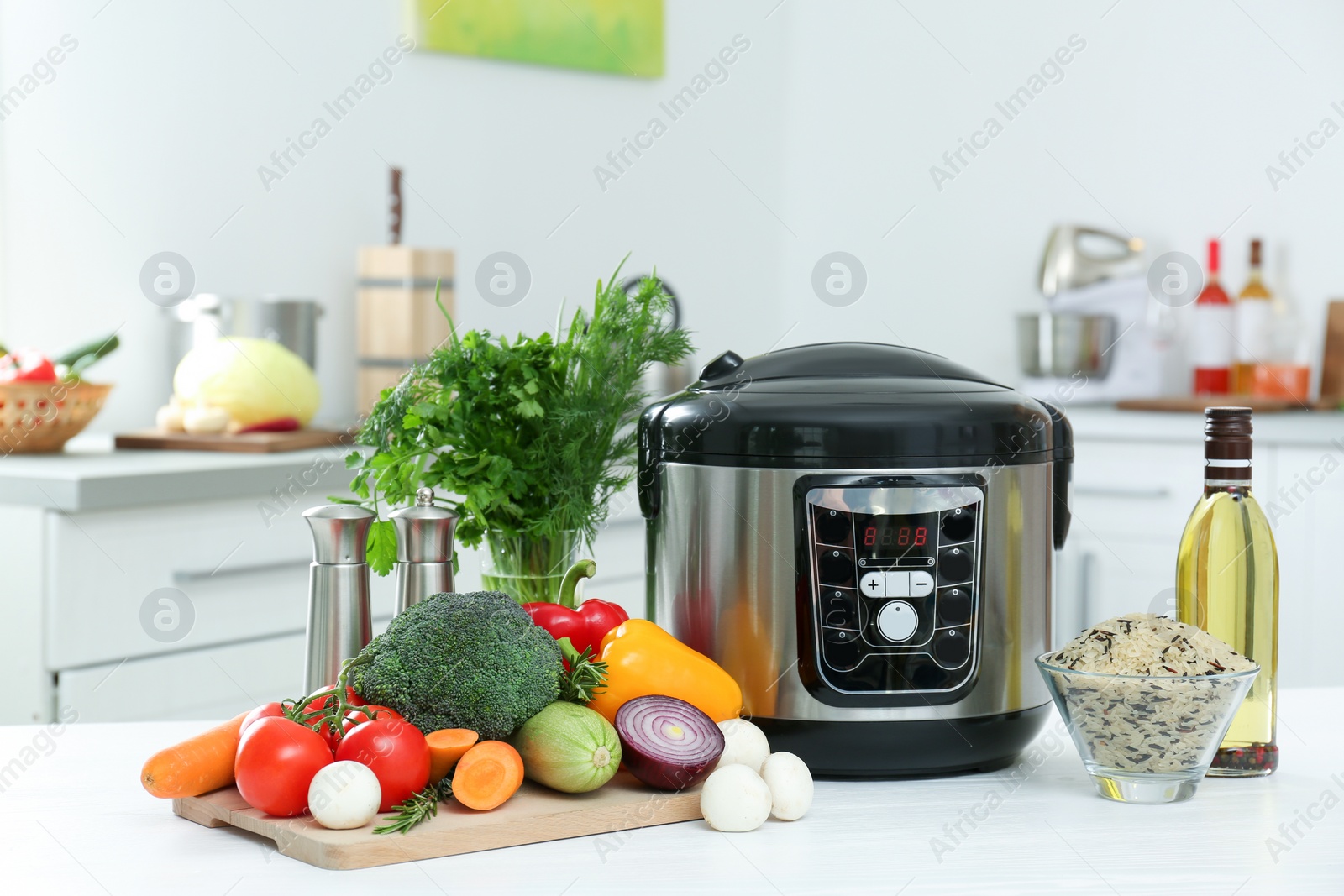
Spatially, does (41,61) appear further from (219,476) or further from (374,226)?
(219,476)

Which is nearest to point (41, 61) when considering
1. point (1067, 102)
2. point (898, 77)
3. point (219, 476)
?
point (219, 476)

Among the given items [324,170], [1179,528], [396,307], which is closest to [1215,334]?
[1179,528]

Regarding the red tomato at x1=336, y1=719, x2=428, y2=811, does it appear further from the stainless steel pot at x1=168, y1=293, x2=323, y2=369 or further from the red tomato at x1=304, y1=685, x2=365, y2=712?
the stainless steel pot at x1=168, y1=293, x2=323, y2=369

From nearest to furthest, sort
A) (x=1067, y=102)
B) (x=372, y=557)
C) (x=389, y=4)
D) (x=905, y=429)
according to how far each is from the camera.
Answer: (x=905, y=429)
(x=372, y=557)
(x=389, y=4)
(x=1067, y=102)

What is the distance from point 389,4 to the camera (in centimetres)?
276

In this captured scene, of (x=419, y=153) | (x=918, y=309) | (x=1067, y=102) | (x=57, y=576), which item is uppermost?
(x=1067, y=102)

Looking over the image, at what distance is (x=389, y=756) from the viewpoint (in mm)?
733

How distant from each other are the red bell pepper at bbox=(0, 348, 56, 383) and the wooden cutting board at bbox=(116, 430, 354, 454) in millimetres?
199

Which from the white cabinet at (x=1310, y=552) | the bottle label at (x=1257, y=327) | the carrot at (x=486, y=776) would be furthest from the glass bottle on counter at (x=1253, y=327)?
the carrot at (x=486, y=776)

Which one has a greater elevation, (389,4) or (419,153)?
(389,4)

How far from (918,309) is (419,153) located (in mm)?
1377

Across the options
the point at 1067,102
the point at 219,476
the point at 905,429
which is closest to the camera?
the point at 905,429

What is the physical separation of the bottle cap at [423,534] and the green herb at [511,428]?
0.07 metres

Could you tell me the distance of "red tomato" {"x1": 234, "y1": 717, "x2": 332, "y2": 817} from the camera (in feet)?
2.39
